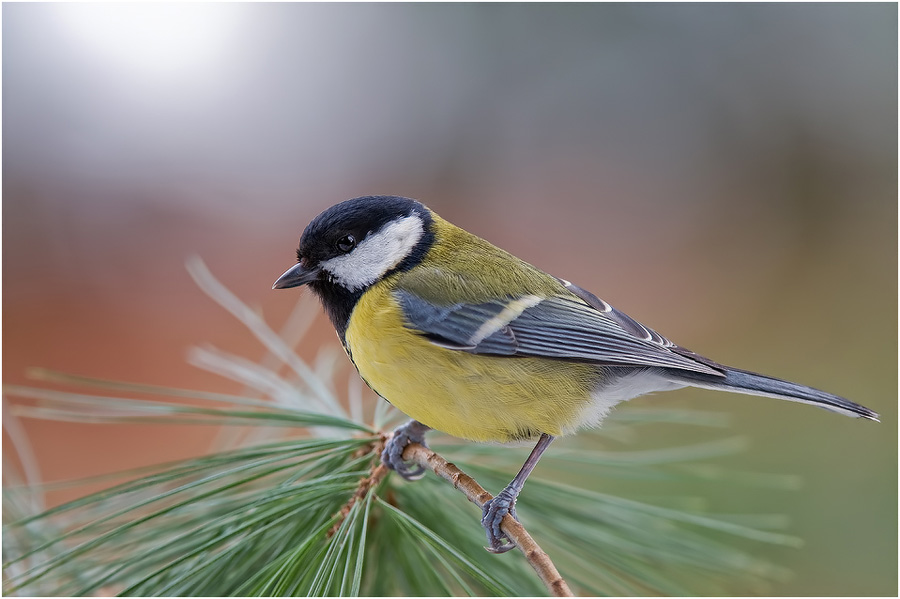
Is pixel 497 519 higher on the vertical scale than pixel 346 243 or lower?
lower

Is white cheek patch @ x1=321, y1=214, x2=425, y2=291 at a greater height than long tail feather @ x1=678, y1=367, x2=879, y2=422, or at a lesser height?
greater

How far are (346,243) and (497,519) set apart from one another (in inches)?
13.8

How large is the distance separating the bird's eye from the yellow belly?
3.2 inches

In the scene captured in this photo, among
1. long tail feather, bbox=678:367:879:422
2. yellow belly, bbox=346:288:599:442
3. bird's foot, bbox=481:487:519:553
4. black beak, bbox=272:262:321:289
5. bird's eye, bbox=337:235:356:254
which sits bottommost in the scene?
bird's foot, bbox=481:487:519:553

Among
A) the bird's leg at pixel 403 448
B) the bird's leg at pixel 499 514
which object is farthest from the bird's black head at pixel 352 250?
the bird's leg at pixel 499 514

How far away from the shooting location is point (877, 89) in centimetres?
205

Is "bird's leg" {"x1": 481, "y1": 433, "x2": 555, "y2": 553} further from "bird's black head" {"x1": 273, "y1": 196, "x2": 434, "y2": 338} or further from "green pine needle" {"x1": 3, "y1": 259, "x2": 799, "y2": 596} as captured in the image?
"bird's black head" {"x1": 273, "y1": 196, "x2": 434, "y2": 338}

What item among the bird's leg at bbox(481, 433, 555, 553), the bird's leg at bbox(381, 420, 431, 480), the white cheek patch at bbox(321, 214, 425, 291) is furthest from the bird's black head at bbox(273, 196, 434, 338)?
the bird's leg at bbox(481, 433, 555, 553)

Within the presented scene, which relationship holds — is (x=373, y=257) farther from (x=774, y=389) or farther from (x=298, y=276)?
(x=774, y=389)

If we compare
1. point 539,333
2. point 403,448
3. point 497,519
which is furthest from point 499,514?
Answer: point 539,333

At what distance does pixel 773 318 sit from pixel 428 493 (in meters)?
1.62

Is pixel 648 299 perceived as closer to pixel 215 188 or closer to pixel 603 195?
pixel 603 195

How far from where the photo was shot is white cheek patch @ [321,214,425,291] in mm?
795

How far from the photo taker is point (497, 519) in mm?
629
